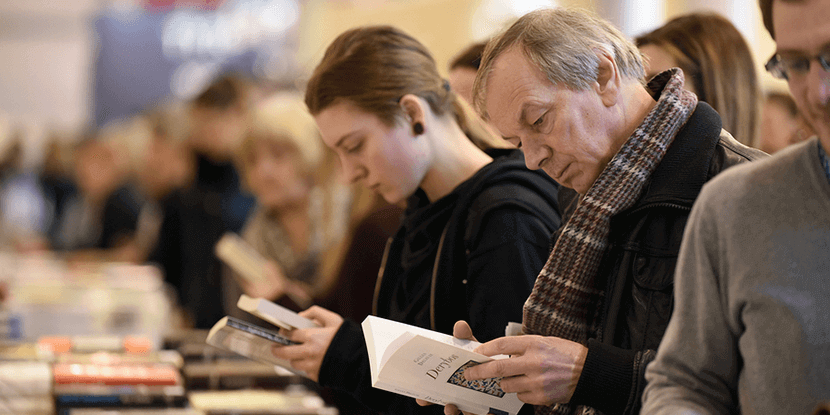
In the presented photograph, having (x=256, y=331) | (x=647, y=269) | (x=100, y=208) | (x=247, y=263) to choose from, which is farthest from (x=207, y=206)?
(x=647, y=269)

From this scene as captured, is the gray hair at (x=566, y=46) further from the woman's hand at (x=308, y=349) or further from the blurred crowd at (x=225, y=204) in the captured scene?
the blurred crowd at (x=225, y=204)

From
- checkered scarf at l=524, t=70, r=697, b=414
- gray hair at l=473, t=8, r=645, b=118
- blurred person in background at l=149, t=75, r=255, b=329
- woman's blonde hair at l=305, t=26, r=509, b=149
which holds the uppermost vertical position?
gray hair at l=473, t=8, r=645, b=118

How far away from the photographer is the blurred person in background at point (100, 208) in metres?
7.43

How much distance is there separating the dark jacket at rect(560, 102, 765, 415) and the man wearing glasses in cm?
25

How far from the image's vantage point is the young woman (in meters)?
1.86

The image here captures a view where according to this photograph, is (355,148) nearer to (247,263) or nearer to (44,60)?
(247,263)

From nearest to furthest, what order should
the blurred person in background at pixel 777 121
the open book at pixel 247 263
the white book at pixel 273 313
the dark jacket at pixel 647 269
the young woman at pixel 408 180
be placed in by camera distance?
the dark jacket at pixel 647 269
the young woman at pixel 408 180
the white book at pixel 273 313
the blurred person in background at pixel 777 121
the open book at pixel 247 263

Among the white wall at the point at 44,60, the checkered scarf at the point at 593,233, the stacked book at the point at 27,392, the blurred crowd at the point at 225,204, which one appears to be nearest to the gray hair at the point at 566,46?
the checkered scarf at the point at 593,233

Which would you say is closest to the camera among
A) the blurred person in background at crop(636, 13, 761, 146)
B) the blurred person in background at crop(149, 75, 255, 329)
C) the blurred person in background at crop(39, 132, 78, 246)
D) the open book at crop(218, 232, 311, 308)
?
the blurred person in background at crop(636, 13, 761, 146)

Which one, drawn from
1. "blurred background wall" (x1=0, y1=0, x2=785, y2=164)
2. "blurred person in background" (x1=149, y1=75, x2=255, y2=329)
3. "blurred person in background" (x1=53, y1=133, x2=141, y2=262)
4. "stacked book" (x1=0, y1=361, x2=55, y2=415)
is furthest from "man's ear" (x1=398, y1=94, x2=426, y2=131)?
"blurred person in background" (x1=53, y1=133, x2=141, y2=262)

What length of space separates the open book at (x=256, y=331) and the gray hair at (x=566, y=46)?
0.80 metres

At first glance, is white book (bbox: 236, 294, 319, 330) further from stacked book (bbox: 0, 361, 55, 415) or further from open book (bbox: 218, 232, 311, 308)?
open book (bbox: 218, 232, 311, 308)

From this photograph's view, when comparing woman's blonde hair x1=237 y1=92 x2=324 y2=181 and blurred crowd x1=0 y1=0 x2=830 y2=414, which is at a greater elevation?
blurred crowd x1=0 y1=0 x2=830 y2=414

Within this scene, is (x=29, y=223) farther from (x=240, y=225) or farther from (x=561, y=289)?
(x=561, y=289)
